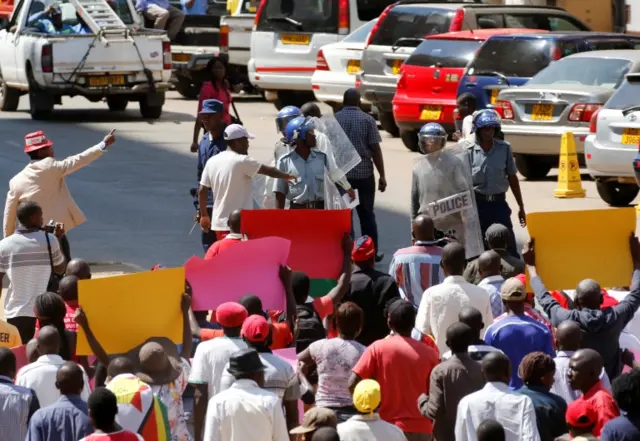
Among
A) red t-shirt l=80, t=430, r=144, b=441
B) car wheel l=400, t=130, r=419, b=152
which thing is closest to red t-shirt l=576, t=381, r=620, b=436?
red t-shirt l=80, t=430, r=144, b=441

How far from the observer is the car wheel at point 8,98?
24.9 m

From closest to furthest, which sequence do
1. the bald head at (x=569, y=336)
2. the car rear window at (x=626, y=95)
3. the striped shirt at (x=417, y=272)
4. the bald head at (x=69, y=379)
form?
the bald head at (x=69, y=379) → the bald head at (x=569, y=336) → the striped shirt at (x=417, y=272) → the car rear window at (x=626, y=95)

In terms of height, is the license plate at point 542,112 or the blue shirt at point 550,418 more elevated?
the blue shirt at point 550,418

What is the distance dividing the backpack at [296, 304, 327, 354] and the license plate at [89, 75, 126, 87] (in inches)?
552

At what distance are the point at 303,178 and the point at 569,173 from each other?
605cm

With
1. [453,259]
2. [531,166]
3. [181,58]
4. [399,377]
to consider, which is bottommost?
[181,58]

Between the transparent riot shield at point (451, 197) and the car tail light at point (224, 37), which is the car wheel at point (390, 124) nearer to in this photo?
the car tail light at point (224, 37)

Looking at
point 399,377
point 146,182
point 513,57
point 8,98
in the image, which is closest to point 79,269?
point 399,377

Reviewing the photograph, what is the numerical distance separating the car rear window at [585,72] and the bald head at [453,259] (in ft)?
31.9

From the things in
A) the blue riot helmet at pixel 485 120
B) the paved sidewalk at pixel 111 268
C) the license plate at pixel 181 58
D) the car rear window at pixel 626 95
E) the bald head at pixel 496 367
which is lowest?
the license plate at pixel 181 58

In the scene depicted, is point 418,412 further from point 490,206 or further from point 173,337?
point 490,206

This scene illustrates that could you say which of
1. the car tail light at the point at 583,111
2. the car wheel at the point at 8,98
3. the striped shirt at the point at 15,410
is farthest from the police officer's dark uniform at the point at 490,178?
the car wheel at the point at 8,98

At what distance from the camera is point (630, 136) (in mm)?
16453

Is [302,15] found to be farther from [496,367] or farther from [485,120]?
[496,367]
